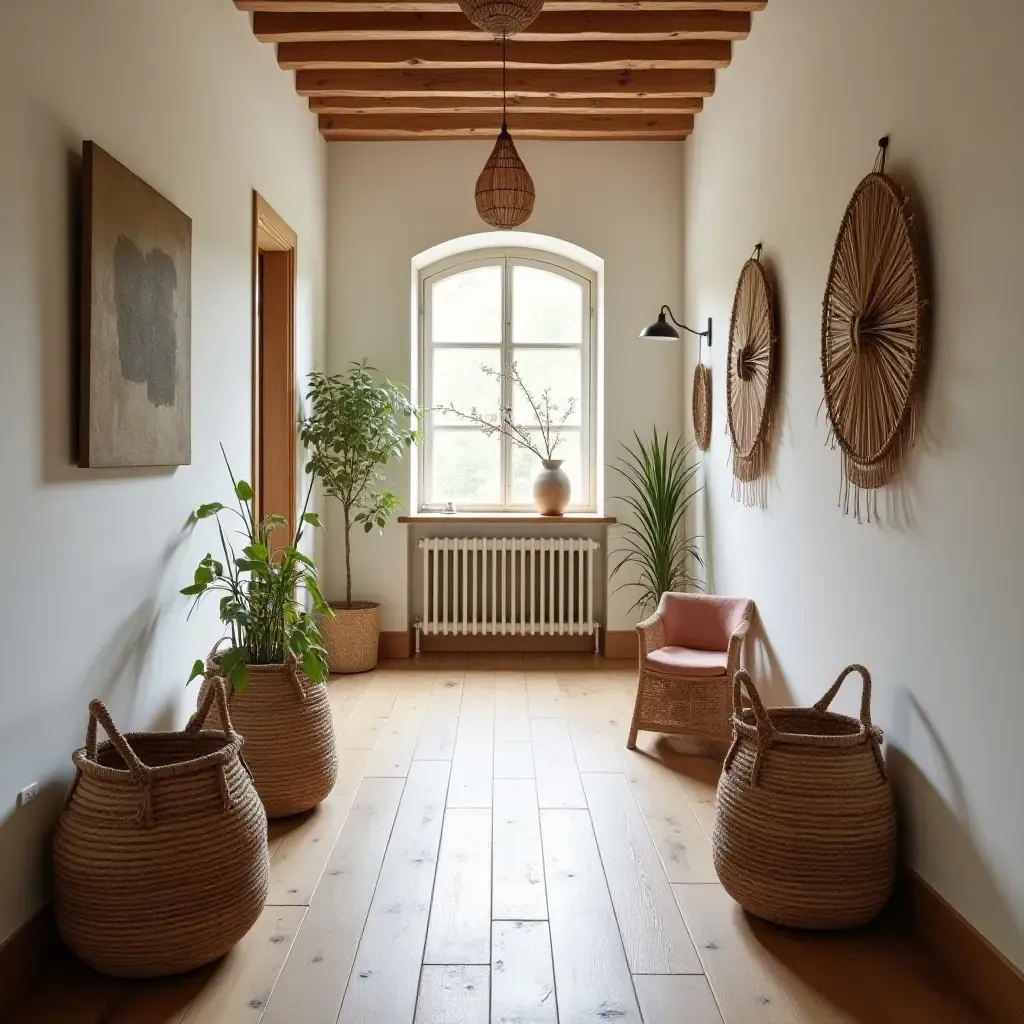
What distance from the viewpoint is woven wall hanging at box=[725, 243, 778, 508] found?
3.76 m

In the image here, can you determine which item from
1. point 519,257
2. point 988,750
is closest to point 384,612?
point 519,257

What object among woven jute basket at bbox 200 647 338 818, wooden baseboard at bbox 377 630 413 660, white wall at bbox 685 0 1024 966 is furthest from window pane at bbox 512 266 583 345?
woven jute basket at bbox 200 647 338 818

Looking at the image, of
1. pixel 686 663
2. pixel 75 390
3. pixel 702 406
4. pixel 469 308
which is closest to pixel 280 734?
pixel 75 390

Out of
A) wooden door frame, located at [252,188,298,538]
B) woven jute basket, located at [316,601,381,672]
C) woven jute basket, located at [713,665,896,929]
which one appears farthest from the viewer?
woven jute basket, located at [316,601,381,672]

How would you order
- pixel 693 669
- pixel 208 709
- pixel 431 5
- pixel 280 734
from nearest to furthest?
pixel 208 709
pixel 280 734
pixel 693 669
pixel 431 5

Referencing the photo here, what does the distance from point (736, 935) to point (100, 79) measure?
2765 mm

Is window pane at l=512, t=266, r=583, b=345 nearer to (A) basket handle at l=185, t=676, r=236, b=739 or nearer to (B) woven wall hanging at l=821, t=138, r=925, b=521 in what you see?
(B) woven wall hanging at l=821, t=138, r=925, b=521

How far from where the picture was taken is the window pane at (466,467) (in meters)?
6.07

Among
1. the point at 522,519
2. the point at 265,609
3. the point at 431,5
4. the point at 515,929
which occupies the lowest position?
the point at 515,929

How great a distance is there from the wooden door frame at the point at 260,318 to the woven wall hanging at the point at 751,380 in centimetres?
205

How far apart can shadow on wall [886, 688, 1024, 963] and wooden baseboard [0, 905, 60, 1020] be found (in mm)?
2121

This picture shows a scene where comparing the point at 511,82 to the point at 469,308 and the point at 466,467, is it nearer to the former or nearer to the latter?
the point at 469,308

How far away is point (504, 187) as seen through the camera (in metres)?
4.30

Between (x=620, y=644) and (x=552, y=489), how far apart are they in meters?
1.01
